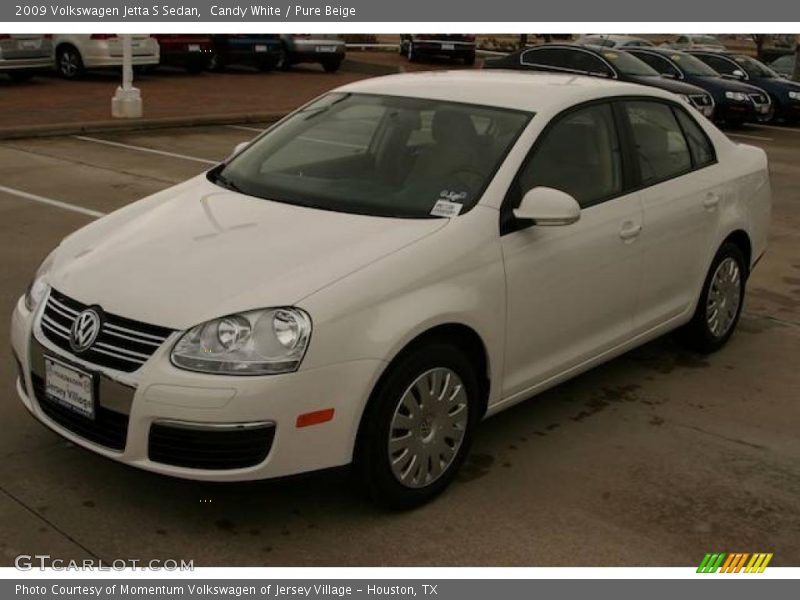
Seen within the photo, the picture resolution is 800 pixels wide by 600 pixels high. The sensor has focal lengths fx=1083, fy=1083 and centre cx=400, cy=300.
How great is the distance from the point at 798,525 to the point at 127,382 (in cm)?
259

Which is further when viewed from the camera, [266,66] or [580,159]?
[266,66]

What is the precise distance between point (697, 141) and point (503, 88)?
4.82 ft

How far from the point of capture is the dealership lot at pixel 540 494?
386 centimetres

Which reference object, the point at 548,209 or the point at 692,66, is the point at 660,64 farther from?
the point at 548,209

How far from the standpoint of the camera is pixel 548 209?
437cm

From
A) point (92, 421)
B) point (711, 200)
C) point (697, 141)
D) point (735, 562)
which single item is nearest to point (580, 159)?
point (711, 200)

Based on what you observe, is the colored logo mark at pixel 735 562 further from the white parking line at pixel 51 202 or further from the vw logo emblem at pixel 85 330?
the white parking line at pixel 51 202

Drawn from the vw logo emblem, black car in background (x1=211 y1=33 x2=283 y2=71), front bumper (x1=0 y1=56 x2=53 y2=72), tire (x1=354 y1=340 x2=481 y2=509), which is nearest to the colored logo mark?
tire (x1=354 y1=340 x2=481 y2=509)

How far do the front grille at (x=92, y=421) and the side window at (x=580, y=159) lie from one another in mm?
1912

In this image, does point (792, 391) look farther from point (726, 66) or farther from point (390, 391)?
point (726, 66)

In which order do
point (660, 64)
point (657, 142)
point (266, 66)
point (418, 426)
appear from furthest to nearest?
point (266, 66) → point (660, 64) → point (657, 142) → point (418, 426)

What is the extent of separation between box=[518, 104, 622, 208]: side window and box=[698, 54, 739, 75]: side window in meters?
18.6

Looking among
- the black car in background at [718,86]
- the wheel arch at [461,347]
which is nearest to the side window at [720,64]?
the black car in background at [718,86]

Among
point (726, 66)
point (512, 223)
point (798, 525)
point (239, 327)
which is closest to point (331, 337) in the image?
point (239, 327)
